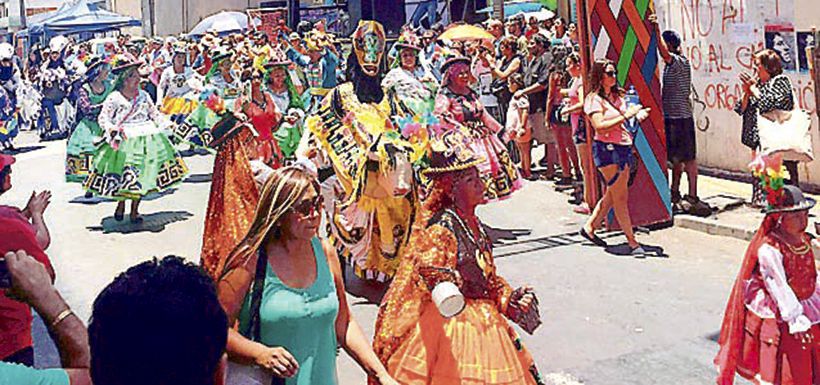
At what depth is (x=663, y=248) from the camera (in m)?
9.70

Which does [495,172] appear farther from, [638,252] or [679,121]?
[679,121]

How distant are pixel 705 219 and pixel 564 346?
4104mm

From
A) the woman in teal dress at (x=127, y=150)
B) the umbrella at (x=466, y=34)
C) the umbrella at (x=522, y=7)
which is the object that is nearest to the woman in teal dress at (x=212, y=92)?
the woman in teal dress at (x=127, y=150)

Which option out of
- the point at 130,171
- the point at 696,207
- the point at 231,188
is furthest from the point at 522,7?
the point at 231,188

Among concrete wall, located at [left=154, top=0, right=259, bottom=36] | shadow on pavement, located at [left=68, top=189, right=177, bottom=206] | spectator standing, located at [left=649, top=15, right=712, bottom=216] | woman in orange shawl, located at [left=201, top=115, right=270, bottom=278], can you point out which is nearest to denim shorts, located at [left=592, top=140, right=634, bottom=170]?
spectator standing, located at [left=649, top=15, right=712, bottom=216]

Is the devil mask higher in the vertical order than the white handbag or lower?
higher

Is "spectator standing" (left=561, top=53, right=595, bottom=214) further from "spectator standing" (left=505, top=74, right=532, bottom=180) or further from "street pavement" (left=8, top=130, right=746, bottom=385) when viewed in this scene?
"spectator standing" (left=505, top=74, right=532, bottom=180)

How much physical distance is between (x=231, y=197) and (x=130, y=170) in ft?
18.5

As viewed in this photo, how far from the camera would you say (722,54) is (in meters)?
12.6

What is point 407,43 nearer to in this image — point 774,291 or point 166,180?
point 166,180

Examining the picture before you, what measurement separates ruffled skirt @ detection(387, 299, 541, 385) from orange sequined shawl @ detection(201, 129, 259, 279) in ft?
6.45

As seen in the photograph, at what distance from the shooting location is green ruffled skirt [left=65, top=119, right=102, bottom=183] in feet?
43.9

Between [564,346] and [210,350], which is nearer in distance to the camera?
[210,350]

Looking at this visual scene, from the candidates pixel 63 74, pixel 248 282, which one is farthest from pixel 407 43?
pixel 63 74
